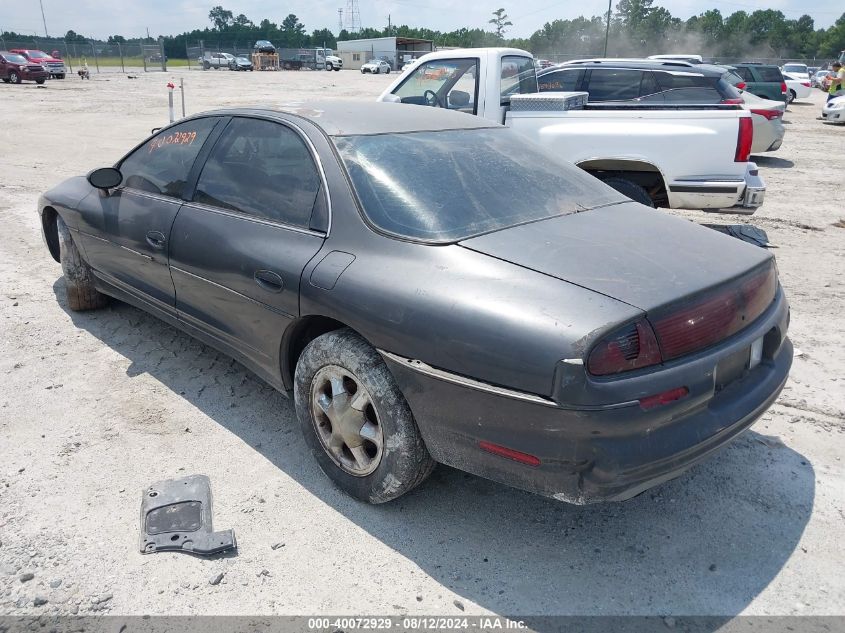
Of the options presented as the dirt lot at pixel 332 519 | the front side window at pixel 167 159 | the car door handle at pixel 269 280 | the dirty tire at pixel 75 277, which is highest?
the front side window at pixel 167 159

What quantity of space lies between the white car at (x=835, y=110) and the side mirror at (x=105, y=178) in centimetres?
2066

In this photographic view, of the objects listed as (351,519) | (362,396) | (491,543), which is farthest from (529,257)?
(351,519)

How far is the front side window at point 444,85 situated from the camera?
722cm

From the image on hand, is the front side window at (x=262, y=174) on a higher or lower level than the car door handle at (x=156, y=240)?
higher

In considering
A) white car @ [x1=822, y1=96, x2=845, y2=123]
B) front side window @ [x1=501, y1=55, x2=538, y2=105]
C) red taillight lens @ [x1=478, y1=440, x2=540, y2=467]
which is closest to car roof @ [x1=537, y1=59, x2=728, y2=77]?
front side window @ [x1=501, y1=55, x2=538, y2=105]

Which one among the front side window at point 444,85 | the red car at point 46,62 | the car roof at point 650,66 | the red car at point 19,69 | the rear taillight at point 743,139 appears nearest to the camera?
the rear taillight at point 743,139

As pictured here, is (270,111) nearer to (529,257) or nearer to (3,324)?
(529,257)

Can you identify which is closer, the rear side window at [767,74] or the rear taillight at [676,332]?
the rear taillight at [676,332]

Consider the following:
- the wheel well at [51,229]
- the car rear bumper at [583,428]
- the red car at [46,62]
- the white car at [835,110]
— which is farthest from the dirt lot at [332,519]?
the red car at [46,62]

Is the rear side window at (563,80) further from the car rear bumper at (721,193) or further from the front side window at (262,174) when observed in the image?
the front side window at (262,174)

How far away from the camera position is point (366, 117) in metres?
3.50

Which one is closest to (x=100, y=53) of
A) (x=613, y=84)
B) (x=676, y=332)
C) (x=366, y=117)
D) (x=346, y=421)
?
(x=613, y=84)

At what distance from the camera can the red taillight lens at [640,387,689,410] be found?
216 centimetres

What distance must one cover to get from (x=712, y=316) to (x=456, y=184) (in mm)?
1260
